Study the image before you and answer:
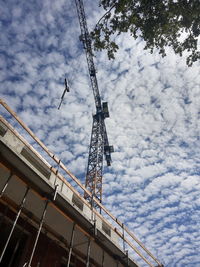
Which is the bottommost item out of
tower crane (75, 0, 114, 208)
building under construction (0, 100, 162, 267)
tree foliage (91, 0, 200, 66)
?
building under construction (0, 100, 162, 267)

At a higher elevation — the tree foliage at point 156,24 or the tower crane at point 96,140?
the tower crane at point 96,140

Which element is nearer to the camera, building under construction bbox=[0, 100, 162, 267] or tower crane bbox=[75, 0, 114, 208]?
building under construction bbox=[0, 100, 162, 267]

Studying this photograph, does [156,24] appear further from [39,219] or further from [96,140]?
[96,140]

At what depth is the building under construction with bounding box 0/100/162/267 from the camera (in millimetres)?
8383

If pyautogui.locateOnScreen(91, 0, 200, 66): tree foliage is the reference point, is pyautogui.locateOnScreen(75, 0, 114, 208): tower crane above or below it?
above

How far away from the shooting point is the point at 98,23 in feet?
30.8

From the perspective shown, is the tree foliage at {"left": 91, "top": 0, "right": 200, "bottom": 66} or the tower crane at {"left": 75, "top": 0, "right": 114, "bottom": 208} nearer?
the tree foliage at {"left": 91, "top": 0, "right": 200, "bottom": 66}

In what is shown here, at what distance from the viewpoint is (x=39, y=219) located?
10219 millimetres

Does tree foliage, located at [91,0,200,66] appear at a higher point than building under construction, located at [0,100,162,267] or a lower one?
→ higher

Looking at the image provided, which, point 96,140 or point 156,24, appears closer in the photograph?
point 156,24

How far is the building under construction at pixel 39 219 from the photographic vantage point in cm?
838

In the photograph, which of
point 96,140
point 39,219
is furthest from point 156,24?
point 96,140

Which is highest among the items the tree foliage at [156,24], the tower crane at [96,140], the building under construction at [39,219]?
the tower crane at [96,140]

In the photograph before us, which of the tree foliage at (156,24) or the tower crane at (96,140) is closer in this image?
the tree foliage at (156,24)
